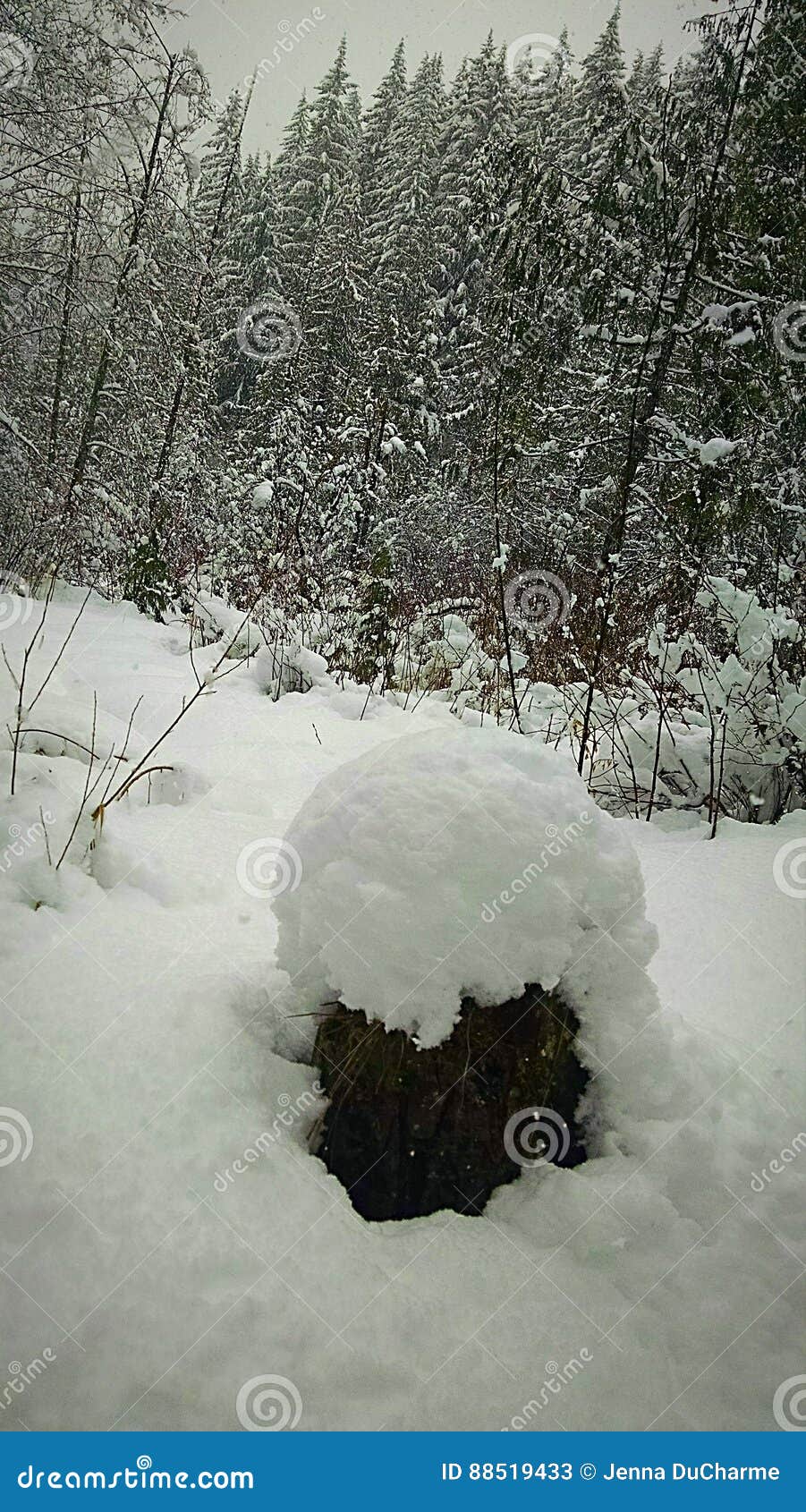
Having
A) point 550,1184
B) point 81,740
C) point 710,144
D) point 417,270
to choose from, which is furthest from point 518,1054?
point 417,270

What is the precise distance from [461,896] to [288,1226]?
74 centimetres

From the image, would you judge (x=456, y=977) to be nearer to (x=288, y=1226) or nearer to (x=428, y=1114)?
(x=428, y=1114)

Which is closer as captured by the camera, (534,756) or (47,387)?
(534,756)

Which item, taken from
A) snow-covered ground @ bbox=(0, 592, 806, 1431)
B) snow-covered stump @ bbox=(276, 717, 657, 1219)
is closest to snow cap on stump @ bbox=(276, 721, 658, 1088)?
snow-covered stump @ bbox=(276, 717, 657, 1219)

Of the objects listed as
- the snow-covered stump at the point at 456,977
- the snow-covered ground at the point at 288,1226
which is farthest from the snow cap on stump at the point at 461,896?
the snow-covered ground at the point at 288,1226

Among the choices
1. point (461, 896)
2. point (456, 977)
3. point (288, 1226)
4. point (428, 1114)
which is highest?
point (461, 896)

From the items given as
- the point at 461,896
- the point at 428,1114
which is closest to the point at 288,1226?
the point at 428,1114

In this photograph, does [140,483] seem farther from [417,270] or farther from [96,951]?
[96,951]

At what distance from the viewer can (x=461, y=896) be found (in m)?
1.66

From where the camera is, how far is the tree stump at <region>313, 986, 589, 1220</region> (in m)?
1.66

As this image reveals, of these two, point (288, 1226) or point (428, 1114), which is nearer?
point (288, 1226)

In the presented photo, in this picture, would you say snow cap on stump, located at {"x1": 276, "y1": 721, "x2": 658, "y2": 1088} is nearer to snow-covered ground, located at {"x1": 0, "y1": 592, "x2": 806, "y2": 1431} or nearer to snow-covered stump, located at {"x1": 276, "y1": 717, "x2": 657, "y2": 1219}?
snow-covered stump, located at {"x1": 276, "y1": 717, "x2": 657, "y2": 1219}

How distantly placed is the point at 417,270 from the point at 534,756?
1795 cm

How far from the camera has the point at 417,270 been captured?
1641cm
